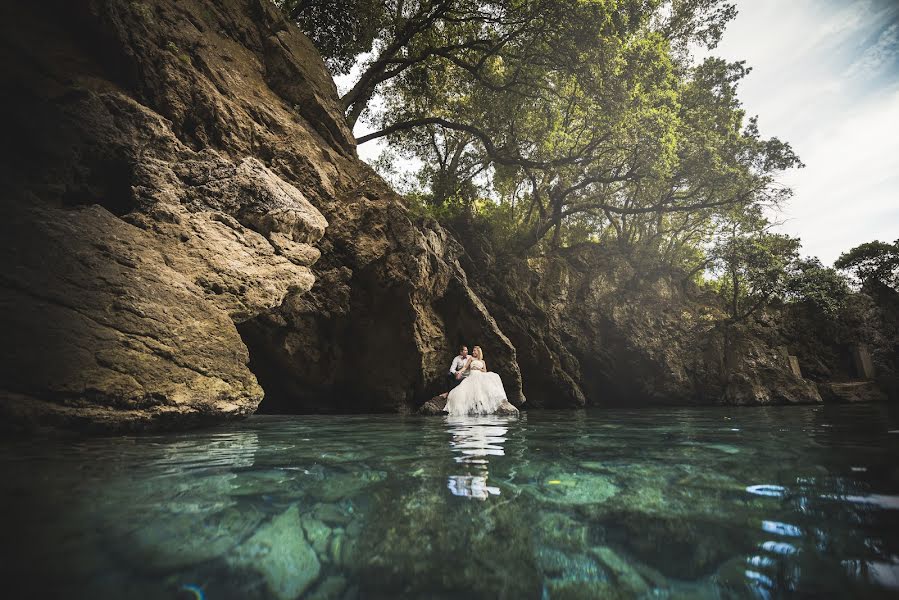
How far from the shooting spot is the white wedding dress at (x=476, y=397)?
9562 mm

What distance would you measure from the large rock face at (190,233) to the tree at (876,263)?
79.3 ft

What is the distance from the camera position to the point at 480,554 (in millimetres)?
1540

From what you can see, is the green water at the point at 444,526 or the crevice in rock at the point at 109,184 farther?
the crevice in rock at the point at 109,184

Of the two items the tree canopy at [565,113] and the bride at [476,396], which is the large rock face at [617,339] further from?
the bride at [476,396]

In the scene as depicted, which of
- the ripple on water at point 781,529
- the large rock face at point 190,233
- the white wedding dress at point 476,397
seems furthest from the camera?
the white wedding dress at point 476,397

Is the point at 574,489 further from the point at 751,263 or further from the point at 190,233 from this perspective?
the point at 751,263

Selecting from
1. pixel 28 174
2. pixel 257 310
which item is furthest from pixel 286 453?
pixel 28 174

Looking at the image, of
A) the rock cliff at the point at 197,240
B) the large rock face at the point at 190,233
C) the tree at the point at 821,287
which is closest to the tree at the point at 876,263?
the tree at the point at 821,287

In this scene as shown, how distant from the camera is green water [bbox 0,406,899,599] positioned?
1353 millimetres

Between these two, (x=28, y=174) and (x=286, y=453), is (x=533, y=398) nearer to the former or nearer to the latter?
(x=286, y=453)

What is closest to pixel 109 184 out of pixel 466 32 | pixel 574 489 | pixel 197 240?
pixel 197 240

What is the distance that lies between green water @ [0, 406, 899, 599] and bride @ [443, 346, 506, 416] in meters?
6.60

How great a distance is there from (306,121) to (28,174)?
6.34m

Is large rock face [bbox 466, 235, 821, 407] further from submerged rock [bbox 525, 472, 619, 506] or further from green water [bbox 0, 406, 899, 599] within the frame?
submerged rock [bbox 525, 472, 619, 506]
